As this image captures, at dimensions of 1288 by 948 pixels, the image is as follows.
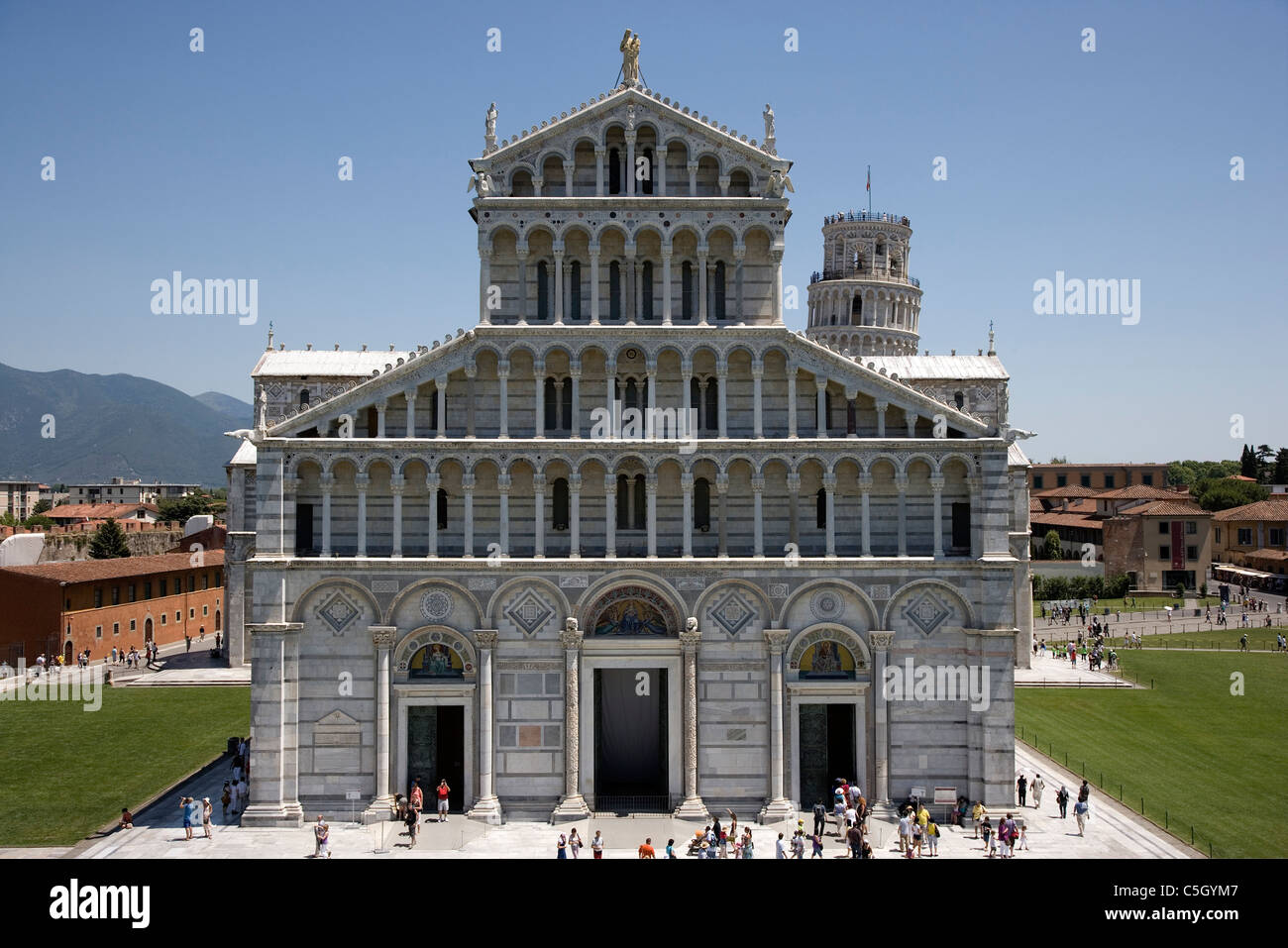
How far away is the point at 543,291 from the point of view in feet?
113

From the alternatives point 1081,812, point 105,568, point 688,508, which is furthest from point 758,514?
point 105,568

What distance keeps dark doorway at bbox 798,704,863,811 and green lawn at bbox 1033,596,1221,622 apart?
189 feet

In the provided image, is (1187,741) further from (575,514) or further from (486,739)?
(486,739)

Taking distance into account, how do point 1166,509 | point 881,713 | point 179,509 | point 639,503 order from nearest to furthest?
point 881,713 → point 639,503 → point 1166,509 → point 179,509

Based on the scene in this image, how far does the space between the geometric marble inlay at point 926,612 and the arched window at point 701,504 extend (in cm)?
706

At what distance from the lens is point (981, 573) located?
32188 mm

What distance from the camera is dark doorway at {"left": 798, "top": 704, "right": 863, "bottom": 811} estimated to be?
3241cm

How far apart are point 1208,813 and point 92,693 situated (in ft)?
175

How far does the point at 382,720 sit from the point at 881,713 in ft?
51.6

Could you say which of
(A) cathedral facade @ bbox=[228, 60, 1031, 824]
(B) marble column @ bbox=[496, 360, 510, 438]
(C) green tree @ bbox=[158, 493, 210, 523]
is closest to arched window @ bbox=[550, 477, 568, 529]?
(A) cathedral facade @ bbox=[228, 60, 1031, 824]

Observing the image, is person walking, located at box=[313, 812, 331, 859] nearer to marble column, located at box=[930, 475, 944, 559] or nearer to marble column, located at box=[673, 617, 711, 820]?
marble column, located at box=[673, 617, 711, 820]

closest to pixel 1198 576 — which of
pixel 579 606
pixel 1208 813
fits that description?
pixel 1208 813
